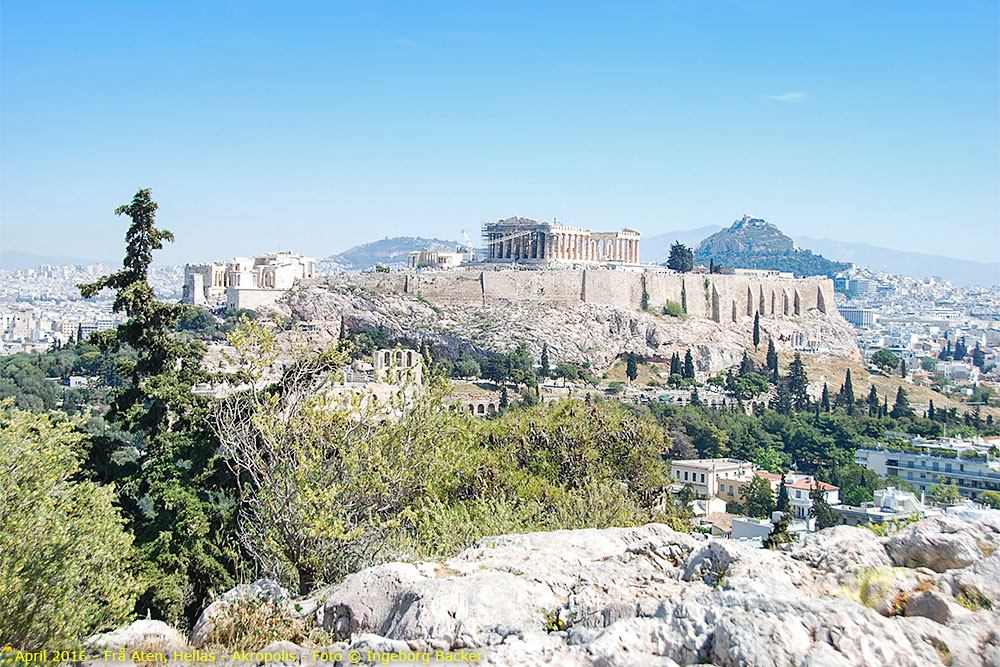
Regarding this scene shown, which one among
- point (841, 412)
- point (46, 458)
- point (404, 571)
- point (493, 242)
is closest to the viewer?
point (404, 571)

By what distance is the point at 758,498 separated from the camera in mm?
32750

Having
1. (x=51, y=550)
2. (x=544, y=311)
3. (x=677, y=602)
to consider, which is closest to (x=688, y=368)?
(x=544, y=311)

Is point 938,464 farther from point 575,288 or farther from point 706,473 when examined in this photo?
point 575,288

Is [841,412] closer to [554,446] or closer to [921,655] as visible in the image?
[554,446]

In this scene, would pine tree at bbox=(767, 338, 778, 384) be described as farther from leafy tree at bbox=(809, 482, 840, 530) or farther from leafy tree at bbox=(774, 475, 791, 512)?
leafy tree at bbox=(809, 482, 840, 530)

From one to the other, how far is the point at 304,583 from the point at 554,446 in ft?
23.4

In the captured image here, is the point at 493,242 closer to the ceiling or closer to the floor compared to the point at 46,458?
closer to the ceiling

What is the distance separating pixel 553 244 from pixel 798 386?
17.3 metres

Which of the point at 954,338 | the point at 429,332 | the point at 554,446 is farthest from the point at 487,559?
the point at 954,338

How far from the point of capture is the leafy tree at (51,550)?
693 cm

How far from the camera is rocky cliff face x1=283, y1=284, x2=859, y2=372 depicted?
5144 centimetres

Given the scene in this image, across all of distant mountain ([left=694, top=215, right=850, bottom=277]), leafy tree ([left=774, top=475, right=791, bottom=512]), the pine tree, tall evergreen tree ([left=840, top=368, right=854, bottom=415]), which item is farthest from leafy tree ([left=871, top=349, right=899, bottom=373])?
distant mountain ([left=694, top=215, right=850, bottom=277])

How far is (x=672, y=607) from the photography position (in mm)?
5031

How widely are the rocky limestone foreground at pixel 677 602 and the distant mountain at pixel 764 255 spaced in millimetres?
161303
